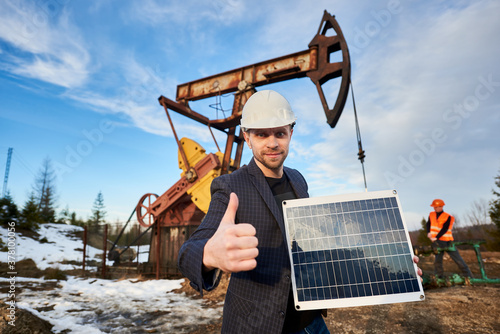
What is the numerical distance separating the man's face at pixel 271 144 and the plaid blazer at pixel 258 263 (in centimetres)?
14

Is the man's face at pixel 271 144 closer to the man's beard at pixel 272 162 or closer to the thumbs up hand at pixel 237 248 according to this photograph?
the man's beard at pixel 272 162

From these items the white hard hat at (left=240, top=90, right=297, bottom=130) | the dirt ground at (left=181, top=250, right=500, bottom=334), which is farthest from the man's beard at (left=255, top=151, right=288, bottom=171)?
the dirt ground at (left=181, top=250, right=500, bottom=334)

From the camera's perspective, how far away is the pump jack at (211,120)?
7.47 metres

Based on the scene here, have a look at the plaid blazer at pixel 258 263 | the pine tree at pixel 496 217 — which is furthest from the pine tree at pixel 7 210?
the pine tree at pixel 496 217

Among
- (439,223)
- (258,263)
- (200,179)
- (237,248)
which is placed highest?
(200,179)

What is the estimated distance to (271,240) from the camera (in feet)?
5.75

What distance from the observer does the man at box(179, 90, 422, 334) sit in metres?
1.46

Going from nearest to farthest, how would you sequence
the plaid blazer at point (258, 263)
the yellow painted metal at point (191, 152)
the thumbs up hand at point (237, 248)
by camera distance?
the thumbs up hand at point (237, 248) → the plaid blazer at point (258, 263) → the yellow painted metal at point (191, 152)

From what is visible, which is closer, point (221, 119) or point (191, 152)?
point (221, 119)

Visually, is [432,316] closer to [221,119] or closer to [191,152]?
[221,119]

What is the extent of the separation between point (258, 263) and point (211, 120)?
8.84 meters

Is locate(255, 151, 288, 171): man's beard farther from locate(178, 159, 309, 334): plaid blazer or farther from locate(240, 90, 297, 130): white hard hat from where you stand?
locate(240, 90, 297, 130): white hard hat


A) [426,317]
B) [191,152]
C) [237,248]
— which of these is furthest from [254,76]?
[237,248]

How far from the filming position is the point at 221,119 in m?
9.85
